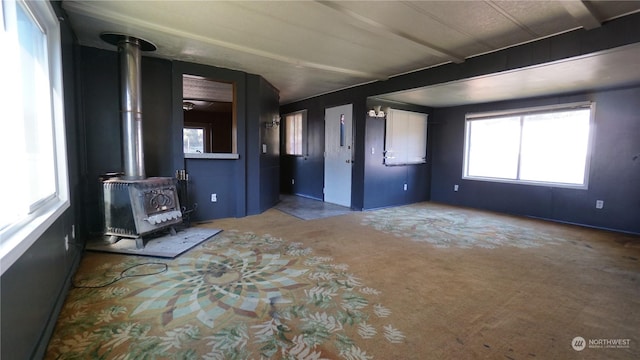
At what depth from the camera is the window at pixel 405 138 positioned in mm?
5910

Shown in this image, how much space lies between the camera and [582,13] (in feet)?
8.58

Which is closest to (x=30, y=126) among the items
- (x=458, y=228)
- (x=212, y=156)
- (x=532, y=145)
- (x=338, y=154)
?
(x=212, y=156)

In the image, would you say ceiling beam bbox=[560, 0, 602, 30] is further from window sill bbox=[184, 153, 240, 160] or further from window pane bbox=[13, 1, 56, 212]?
window sill bbox=[184, 153, 240, 160]

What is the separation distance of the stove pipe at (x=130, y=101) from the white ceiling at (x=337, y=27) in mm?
177

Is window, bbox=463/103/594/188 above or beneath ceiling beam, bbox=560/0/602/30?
beneath

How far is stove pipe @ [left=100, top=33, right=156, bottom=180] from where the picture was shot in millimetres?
3383

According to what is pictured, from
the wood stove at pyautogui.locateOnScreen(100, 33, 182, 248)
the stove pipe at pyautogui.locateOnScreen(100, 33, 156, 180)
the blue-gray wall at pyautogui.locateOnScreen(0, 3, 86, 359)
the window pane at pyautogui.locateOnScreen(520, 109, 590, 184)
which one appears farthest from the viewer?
the window pane at pyautogui.locateOnScreen(520, 109, 590, 184)

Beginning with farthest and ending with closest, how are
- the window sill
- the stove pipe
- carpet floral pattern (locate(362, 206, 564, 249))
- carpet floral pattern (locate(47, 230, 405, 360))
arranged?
the window sill, carpet floral pattern (locate(362, 206, 564, 249)), the stove pipe, carpet floral pattern (locate(47, 230, 405, 360))

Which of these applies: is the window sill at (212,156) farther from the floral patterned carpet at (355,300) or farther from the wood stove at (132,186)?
the floral patterned carpet at (355,300)

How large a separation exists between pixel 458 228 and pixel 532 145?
2.44 m

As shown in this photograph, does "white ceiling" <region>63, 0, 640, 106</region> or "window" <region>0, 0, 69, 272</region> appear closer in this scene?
"window" <region>0, 0, 69, 272</region>

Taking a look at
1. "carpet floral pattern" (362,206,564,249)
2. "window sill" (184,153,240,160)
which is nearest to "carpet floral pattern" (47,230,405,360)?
"carpet floral pattern" (362,206,564,249)

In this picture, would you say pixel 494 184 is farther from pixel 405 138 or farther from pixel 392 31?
pixel 392 31

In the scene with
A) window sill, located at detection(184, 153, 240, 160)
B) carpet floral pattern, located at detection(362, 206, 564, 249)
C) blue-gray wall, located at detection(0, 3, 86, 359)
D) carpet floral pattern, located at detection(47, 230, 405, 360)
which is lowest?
carpet floral pattern, located at detection(47, 230, 405, 360)
